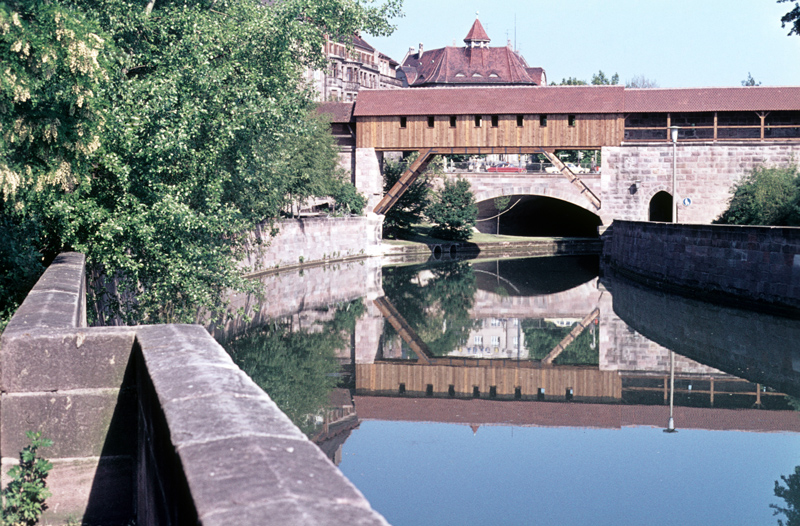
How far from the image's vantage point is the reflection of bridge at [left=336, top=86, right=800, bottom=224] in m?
37.0

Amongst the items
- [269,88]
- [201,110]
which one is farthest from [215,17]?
[201,110]

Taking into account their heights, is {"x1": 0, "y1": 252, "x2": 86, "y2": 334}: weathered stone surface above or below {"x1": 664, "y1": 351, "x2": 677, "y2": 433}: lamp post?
above

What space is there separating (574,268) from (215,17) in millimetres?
20870

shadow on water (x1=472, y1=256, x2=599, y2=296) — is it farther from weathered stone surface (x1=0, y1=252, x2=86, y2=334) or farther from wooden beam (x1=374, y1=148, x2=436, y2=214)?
weathered stone surface (x1=0, y1=252, x2=86, y2=334)

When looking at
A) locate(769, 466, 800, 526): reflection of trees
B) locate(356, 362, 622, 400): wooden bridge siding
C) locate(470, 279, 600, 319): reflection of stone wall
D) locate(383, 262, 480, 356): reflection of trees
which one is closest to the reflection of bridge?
locate(383, 262, 480, 356): reflection of trees

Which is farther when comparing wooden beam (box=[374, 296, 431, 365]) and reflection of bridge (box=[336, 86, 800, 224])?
reflection of bridge (box=[336, 86, 800, 224])

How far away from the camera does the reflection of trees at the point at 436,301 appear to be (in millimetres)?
17516

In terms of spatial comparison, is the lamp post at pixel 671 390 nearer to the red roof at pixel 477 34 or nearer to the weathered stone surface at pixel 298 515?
the weathered stone surface at pixel 298 515

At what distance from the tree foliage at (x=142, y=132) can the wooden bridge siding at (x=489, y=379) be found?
8.88ft

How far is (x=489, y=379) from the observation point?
13828 mm

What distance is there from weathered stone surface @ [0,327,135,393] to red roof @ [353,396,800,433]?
23.4 feet

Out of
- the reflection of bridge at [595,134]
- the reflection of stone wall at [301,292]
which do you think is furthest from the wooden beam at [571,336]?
the reflection of bridge at [595,134]

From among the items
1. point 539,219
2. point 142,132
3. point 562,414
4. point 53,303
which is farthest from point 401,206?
point 53,303

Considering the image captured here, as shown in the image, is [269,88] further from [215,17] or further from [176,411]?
[176,411]
